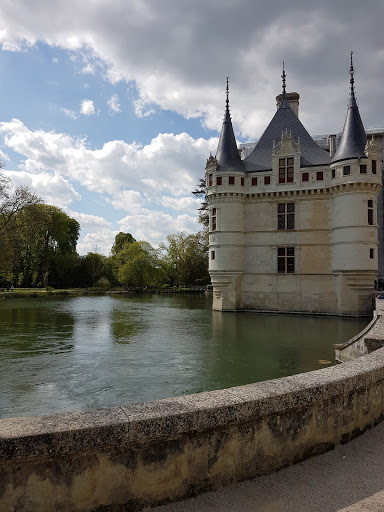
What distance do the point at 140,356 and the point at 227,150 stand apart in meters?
18.1

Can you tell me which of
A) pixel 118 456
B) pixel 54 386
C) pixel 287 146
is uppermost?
pixel 287 146

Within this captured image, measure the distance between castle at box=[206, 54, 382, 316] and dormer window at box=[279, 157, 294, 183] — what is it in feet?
0.21

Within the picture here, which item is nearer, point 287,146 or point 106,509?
point 106,509

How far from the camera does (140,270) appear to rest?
195 ft

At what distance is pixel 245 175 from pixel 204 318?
10.1 metres

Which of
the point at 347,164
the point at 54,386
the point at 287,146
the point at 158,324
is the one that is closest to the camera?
the point at 54,386

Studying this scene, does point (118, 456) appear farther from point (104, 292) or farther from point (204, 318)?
point (104, 292)

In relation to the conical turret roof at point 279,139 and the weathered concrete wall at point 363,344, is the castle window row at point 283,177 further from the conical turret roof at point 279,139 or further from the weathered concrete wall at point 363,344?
the weathered concrete wall at point 363,344

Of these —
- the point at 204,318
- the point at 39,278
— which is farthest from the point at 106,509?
the point at 39,278

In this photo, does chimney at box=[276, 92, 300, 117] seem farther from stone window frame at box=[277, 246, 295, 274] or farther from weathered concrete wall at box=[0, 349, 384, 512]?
weathered concrete wall at box=[0, 349, 384, 512]

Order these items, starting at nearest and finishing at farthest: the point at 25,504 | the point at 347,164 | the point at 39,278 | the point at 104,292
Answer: the point at 25,504, the point at 347,164, the point at 104,292, the point at 39,278

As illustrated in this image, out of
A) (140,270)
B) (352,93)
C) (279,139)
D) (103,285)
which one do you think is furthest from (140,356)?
(103,285)

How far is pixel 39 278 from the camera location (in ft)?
197

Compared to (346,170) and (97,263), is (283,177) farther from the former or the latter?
(97,263)
